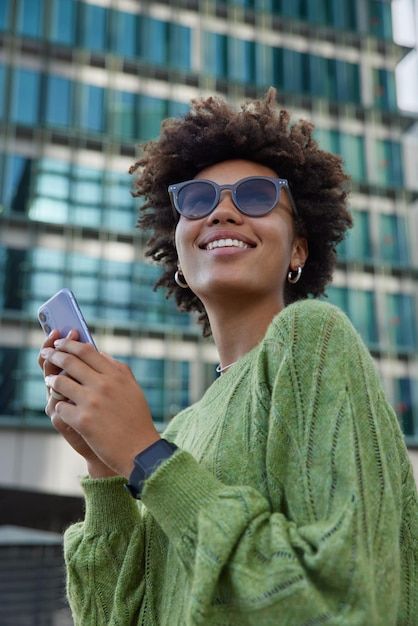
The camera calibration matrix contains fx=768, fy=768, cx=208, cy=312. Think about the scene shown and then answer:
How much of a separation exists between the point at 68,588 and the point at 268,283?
3.21ft

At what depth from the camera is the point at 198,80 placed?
2183 centimetres

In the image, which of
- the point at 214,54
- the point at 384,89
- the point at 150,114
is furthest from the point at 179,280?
the point at 384,89

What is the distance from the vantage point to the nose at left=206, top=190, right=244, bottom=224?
2.07 metres

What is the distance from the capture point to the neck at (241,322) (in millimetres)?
2082

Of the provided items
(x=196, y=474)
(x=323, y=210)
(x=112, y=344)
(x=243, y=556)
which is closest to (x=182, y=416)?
(x=323, y=210)

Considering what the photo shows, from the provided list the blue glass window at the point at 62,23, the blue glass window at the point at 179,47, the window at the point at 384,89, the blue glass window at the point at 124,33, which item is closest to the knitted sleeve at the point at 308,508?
the blue glass window at the point at 62,23

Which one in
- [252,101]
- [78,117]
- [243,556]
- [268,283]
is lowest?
[243,556]

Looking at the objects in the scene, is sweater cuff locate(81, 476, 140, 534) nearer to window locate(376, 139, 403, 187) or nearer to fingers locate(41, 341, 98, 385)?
fingers locate(41, 341, 98, 385)

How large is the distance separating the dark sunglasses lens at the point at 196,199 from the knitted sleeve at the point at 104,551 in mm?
759

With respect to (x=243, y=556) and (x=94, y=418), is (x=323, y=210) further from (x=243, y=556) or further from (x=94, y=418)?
(x=243, y=556)

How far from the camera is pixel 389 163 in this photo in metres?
23.1

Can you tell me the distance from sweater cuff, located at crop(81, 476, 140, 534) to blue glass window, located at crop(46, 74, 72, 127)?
19.1m

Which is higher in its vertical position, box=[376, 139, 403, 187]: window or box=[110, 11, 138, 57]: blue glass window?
box=[110, 11, 138, 57]: blue glass window

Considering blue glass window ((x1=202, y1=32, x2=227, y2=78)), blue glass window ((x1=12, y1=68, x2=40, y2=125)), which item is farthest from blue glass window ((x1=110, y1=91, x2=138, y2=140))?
blue glass window ((x1=202, y1=32, x2=227, y2=78))
